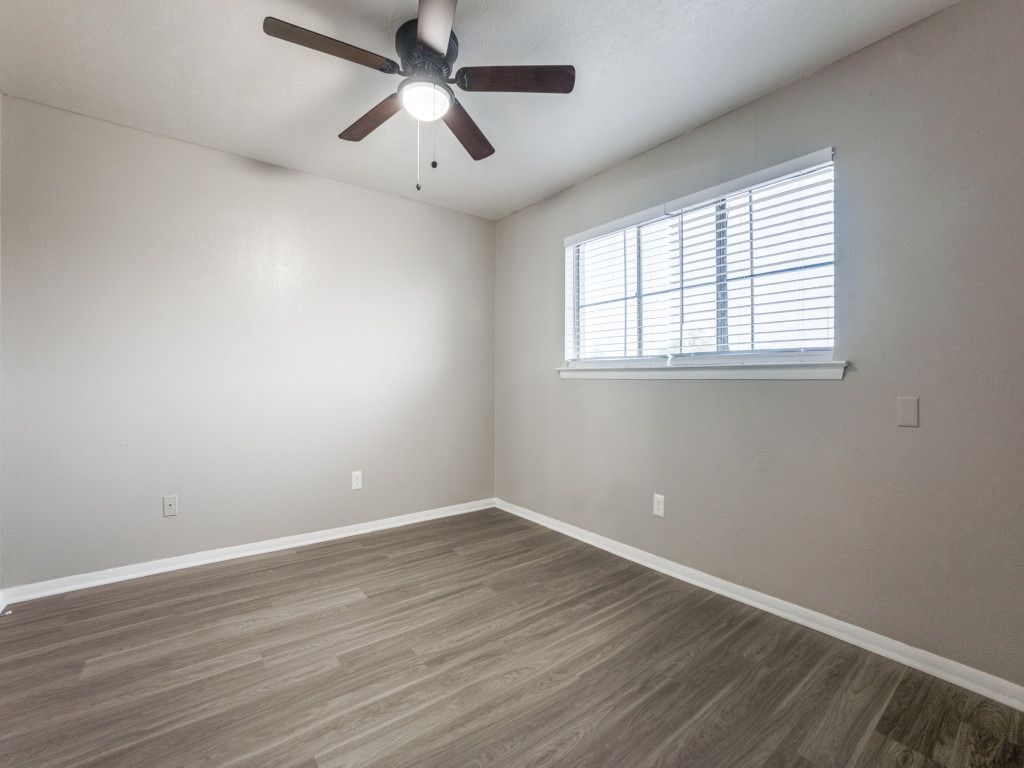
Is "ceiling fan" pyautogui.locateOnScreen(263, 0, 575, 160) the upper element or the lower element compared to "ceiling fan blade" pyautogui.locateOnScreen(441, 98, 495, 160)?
upper

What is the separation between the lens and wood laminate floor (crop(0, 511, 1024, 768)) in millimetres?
1359

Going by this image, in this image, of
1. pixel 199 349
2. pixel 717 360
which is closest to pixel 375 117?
pixel 199 349

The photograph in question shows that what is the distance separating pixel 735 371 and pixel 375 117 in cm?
214

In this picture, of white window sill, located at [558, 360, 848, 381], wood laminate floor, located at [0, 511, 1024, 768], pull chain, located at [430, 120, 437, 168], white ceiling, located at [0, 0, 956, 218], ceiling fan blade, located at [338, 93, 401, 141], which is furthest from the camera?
pull chain, located at [430, 120, 437, 168]

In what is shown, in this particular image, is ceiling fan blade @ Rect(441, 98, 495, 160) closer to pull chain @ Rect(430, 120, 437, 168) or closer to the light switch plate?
pull chain @ Rect(430, 120, 437, 168)

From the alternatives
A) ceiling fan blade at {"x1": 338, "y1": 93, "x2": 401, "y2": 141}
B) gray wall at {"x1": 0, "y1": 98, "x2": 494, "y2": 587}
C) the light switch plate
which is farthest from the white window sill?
ceiling fan blade at {"x1": 338, "y1": 93, "x2": 401, "y2": 141}

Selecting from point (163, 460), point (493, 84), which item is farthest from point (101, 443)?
point (493, 84)

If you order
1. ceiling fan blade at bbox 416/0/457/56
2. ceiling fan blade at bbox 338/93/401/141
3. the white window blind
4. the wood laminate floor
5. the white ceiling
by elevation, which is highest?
the white ceiling

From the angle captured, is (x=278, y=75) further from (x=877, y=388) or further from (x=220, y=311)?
(x=877, y=388)

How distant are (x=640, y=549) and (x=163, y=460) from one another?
9.63 ft

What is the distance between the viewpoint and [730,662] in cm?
179

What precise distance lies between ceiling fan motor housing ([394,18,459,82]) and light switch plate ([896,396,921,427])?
2278mm

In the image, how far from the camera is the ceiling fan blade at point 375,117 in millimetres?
1897

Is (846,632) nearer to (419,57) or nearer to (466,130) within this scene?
(466,130)
